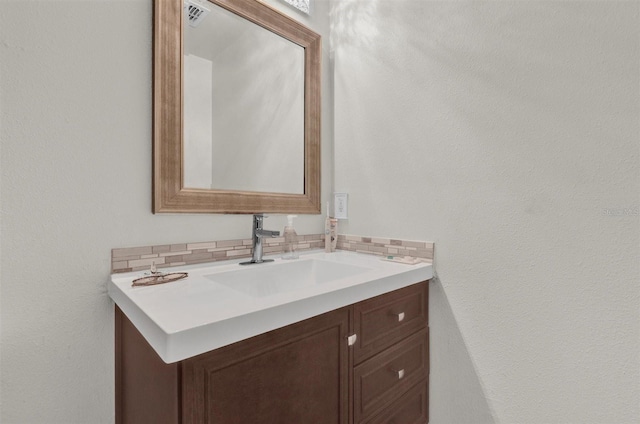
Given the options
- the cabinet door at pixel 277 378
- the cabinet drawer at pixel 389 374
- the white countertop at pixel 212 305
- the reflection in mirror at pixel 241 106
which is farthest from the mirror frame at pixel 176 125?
the cabinet drawer at pixel 389 374

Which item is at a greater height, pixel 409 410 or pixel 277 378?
pixel 277 378

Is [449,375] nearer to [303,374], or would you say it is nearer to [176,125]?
[303,374]

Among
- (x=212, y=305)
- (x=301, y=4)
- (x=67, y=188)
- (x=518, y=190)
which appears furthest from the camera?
(x=301, y=4)

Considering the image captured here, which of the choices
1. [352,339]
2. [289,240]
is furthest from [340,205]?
[352,339]

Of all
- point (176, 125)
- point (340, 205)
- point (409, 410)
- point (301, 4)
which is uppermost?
point (301, 4)

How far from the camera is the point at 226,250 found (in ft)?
3.76

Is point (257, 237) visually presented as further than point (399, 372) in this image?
Yes

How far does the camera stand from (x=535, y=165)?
0.92 meters

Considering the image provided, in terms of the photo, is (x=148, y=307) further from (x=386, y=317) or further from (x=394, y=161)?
(x=394, y=161)

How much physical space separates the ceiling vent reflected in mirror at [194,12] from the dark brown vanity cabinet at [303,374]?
38.2 inches

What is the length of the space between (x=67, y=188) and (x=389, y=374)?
3.62 feet

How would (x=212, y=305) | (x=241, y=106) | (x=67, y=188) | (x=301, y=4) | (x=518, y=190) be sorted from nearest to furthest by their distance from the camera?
(x=212, y=305), (x=67, y=188), (x=518, y=190), (x=241, y=106), (x=301, y=4)

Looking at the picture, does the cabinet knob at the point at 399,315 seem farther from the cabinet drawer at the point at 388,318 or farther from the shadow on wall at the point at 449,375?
the shadow on wall at the point at 449,375

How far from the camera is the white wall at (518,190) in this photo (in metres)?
0.80
